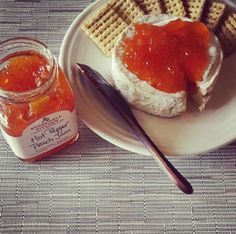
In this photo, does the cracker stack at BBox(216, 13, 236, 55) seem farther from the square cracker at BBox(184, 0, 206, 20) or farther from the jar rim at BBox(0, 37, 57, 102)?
the jar rim at BBox(0, 37, 57, 102)

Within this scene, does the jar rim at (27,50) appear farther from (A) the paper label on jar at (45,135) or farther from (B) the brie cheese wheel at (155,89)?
(B) the brie cheese wheel at (155,89)

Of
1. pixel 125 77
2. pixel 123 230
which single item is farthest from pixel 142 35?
pixel 123 230

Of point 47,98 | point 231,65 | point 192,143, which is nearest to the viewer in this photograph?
point 47,98

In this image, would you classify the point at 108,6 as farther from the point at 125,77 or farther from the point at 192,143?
the point at 192,143

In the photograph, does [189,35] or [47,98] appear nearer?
[47,98]

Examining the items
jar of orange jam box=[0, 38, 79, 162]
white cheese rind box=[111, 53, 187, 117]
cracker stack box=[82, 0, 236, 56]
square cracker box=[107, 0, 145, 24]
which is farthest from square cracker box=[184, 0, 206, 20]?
jar of orange jam box=[0, 38, 79, 162]

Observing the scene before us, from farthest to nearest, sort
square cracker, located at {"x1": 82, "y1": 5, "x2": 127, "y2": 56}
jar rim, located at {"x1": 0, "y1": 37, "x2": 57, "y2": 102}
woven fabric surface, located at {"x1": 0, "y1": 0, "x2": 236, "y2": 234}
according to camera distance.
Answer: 1. square cracker, located at {"x1": 82, "y1": 5, "x2": 127, "y2": 56}
2. woven fabric surface, located at {"x1": 0, "y1": 0, "x2": 236, "y2": 234}
3. jar rim, located at {"x1": 0, "y1": 37, "x2": 57, "y2": 102}

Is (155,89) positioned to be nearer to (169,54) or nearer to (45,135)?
(169,54)
